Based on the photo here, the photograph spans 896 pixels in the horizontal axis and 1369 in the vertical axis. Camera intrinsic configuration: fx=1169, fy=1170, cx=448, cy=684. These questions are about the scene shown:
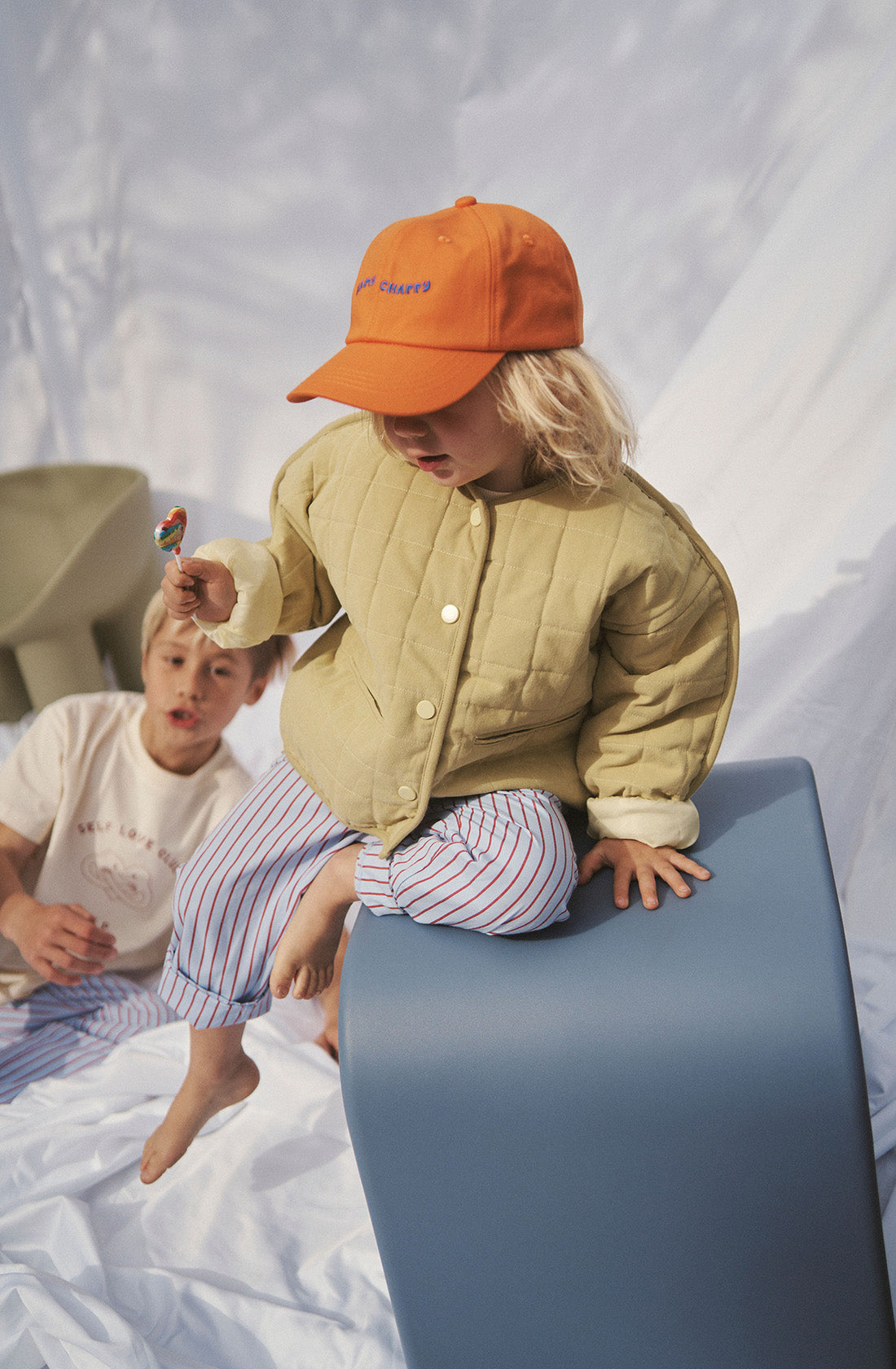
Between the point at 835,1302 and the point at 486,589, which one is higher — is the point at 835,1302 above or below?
below

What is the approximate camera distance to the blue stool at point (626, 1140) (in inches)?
30.6

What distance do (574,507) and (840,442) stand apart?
2.59ft

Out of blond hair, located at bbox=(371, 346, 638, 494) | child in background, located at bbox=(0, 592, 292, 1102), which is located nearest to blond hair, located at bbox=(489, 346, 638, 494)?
blond hair, located at bbox=(371, 346, 638, 494)

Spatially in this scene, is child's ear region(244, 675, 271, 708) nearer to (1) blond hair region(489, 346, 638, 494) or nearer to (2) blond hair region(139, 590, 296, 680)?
(2) blond hair region(139, 590, 296, 680)

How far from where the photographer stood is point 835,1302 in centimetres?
81

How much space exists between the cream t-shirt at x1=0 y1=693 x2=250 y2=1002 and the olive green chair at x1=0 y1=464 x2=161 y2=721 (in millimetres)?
484

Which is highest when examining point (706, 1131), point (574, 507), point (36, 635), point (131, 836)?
point (574, 507)

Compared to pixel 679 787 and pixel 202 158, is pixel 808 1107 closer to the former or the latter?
pixel 679 787

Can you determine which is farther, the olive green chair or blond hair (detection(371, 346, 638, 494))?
the olive green chair

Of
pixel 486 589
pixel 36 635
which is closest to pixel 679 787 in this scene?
pixel 486 589

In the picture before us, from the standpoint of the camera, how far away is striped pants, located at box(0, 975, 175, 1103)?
1.30 meters

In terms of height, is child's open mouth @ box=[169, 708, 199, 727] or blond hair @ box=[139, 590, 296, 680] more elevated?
blond hair @ box=[139, 590, 296, 680]

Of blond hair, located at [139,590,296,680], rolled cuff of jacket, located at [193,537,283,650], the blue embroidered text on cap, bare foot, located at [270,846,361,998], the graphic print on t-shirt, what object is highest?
the blue embroidered text on cap

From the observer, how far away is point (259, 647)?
139cm
